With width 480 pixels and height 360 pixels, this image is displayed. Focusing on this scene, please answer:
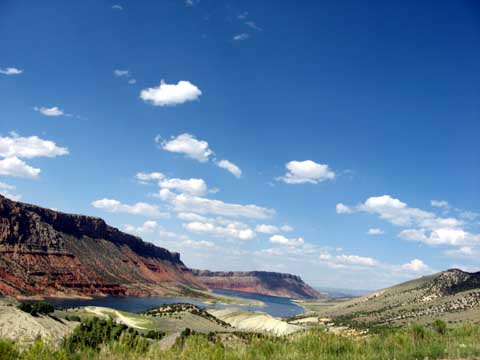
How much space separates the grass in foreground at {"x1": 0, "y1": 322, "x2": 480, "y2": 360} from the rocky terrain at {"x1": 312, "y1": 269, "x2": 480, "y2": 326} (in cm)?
8340

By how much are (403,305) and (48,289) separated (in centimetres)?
13273

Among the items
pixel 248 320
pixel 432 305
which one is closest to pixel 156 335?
pixel 248 320

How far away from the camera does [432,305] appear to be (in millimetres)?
121062

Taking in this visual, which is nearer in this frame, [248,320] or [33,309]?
[33,309]

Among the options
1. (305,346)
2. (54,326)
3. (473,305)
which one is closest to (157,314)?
(54,326)

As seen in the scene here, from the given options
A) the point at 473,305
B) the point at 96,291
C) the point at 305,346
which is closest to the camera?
the point at 305,346

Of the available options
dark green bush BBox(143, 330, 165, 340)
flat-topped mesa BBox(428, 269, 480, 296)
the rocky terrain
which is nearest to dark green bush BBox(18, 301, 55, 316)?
dark green bush BBox(143, 330, 165, 340)

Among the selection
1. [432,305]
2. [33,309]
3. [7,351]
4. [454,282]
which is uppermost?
[454,282]

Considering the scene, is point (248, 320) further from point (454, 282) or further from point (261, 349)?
point (261, 349)

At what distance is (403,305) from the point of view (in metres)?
139

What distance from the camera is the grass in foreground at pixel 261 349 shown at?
26.1ft

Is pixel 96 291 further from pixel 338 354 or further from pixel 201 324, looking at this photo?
pixel 338 354

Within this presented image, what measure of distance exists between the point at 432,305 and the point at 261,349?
129 m

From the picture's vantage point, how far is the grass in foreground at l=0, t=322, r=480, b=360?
7965 mm
